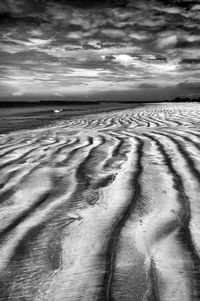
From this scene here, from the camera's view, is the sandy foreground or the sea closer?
the sandy foreground

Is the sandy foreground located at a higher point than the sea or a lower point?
higher

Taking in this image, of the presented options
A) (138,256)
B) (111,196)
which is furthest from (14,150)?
(138,256)

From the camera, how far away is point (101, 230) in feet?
6.15

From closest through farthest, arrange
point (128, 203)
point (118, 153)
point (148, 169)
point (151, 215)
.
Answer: point (151, 215) → point (128, 203) → point (148, 169) → point (118, 153)

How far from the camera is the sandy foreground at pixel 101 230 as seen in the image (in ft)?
4.41

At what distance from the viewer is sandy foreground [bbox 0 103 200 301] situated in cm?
134

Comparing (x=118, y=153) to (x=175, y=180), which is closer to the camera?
(x=175, y=180)

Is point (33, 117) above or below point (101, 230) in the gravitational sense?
below

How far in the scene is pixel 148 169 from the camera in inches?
128

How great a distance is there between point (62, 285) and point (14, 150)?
147 inches

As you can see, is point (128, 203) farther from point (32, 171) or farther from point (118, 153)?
point (118, 153)

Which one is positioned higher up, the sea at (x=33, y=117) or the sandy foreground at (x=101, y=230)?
the sandy foreground at (x=101, y=230)

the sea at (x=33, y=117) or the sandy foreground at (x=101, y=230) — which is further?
the sea at (x=33, y=117)

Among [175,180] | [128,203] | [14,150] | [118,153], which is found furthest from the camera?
[14,150]
